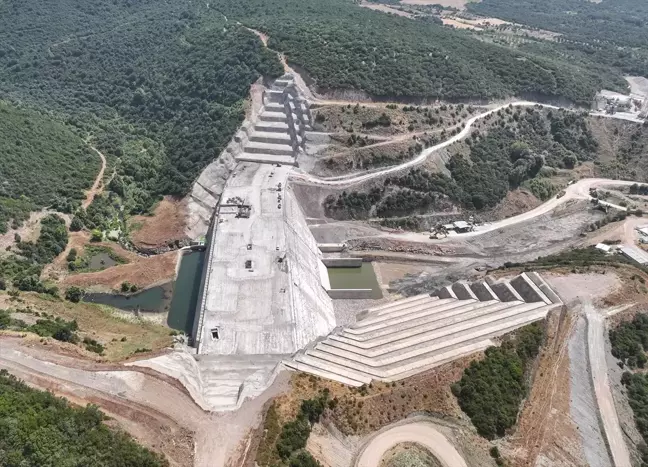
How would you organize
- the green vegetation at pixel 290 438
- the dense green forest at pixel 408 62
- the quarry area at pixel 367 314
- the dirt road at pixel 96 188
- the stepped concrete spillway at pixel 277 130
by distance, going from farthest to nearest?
the dense green forest at pixel 408 62, the stepped concrete spillway at pixel 277 130, the dirt road at pixel 96 188, the quarry area at pixel 367 314, the green vegetation at pixel 290 438

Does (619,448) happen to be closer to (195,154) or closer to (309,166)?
(309,166)

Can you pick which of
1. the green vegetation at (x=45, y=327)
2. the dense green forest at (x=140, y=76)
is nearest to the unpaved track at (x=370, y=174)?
the dense green forest at (x=140, y=76)

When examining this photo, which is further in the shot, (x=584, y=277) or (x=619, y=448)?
(x=584, y=277)

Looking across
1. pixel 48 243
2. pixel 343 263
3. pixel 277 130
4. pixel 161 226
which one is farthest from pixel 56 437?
pixel 277 130

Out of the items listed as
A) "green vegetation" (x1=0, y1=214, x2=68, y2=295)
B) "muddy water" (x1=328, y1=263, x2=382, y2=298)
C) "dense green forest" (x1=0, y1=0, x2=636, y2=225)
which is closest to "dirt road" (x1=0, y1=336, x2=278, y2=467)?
"green vegetation" (x1=0, y1=214, x2=68, y2=295)

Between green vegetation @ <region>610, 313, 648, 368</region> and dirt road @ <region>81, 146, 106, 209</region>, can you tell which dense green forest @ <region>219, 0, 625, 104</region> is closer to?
dirt road @ <region>81, 146, 106, 209</region>

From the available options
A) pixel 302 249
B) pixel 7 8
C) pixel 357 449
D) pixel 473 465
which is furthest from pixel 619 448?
pixel 7 8

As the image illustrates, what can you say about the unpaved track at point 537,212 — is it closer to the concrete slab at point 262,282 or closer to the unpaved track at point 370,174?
the unpaved track at point 370,174
